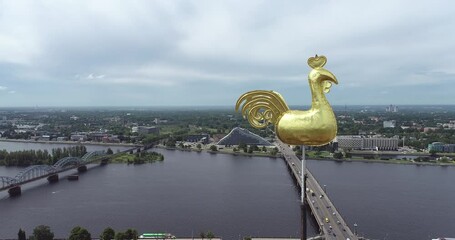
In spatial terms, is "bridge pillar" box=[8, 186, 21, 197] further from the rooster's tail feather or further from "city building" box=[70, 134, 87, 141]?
"city building" box=[70, 134, 87, 141]

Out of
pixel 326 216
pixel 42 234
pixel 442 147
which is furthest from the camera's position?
pixel 442 147

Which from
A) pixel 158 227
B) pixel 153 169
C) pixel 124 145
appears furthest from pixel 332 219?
pixel 124 145

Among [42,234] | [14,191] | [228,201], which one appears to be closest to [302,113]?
[42,234]

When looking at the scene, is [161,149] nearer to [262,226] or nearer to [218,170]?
[218,170]

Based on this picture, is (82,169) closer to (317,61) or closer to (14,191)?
(14,191)

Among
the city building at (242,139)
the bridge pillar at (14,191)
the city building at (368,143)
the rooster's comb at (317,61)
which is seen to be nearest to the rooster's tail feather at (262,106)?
→ the rooster's comb at (317,61)

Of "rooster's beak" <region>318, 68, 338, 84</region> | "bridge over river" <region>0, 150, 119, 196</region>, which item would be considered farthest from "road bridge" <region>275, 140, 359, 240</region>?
"bridge over river" <region>0, 150, 119, 196</region>
